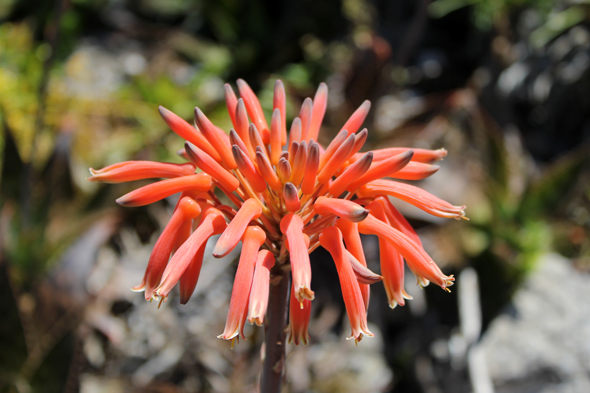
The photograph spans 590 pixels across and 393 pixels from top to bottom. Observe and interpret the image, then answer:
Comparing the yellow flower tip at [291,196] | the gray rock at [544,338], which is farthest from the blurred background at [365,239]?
the yellow flower tip at [291,196]

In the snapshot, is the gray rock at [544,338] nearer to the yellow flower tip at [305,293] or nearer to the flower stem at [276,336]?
the flower stem at [276,336]

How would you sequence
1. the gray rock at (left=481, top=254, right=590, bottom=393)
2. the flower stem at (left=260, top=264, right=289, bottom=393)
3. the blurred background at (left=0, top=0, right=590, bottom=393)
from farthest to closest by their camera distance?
the gray rock at (left=481, top=254, right=590, bottom=393) < the blurred background at (left=0, top=0, right=590, bottom=393) < the flower stem at (left=260, top=264, right=289, bottom=393)

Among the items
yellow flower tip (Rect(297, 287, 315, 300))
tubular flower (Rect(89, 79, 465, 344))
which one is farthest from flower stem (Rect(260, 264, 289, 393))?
yellow flower tip (Rect(297, 287, 315, 300))

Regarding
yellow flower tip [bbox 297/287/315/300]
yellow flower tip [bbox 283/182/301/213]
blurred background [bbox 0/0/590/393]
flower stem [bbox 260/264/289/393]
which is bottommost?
blurred background [bbox 0/0/590/393]

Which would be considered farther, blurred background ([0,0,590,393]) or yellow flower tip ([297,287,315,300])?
blurred background ([0,0,590,393])

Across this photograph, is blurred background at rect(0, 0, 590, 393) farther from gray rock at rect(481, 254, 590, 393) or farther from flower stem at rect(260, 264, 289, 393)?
flower stem at rect(260, 264, 289, 393)

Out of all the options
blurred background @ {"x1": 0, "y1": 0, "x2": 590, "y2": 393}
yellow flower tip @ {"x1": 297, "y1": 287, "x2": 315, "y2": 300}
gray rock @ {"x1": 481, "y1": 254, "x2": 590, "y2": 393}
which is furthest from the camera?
gray rock @ {"x1": 481, "y1": 254, "x2": 590, "y2": 393}
